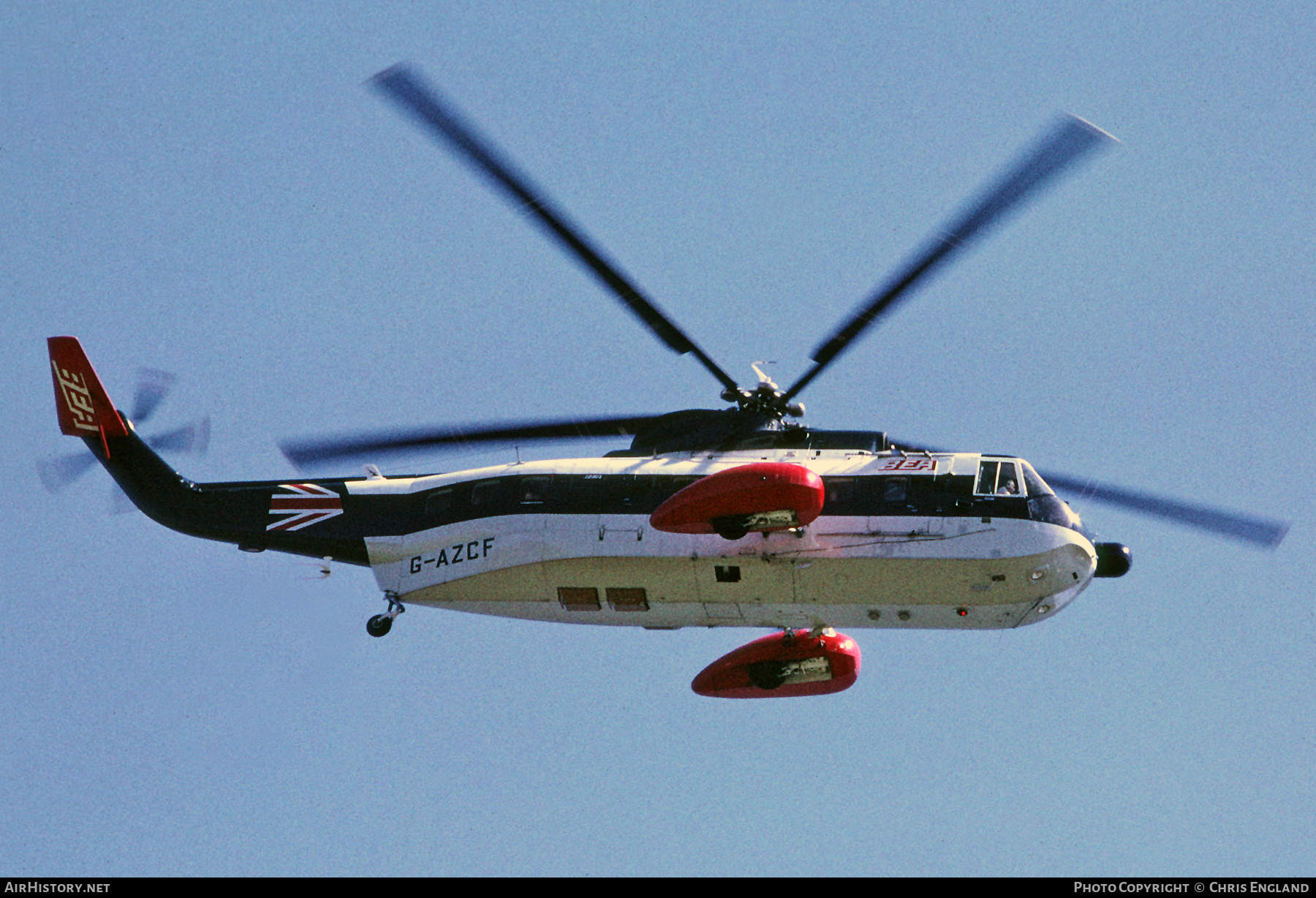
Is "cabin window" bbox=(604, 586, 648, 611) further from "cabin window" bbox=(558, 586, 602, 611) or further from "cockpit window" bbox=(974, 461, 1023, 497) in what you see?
"cockpit window" bbox=(974, 461, 1023, 497)

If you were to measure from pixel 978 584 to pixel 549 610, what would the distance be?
7135mm

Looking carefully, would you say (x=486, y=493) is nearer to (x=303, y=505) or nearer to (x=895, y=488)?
(x=303, y=505)

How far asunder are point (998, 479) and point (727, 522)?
4.57 m

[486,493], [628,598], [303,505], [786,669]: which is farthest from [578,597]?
[303,505]

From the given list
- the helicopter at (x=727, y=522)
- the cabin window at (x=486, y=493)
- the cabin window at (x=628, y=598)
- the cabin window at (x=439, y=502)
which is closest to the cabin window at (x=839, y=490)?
the helicopter at (x=727, y=522)

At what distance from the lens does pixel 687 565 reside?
26.2 meters

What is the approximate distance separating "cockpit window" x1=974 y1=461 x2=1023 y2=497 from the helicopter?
29 mm

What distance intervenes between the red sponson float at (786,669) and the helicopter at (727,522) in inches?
1.3

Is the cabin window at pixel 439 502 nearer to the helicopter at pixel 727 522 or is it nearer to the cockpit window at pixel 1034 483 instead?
the helicopter at pixel 727 522

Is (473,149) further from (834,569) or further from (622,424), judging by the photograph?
(834,569)

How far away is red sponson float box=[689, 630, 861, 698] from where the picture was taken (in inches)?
1082
